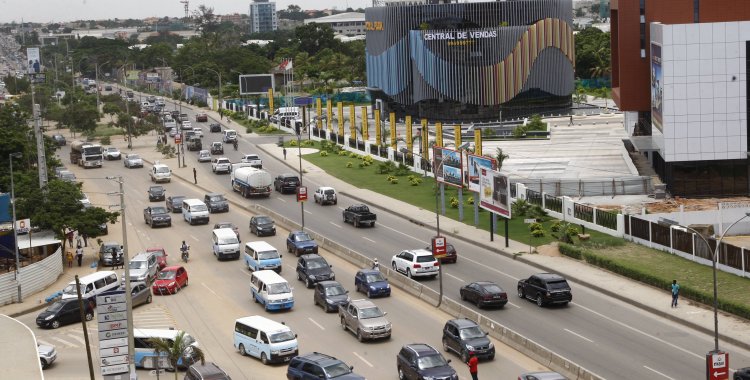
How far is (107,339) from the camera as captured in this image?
3506cm

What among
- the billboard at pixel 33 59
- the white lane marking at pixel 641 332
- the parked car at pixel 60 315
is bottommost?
the white lane marking at pixel 641 332

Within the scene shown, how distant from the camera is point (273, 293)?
51.7 m

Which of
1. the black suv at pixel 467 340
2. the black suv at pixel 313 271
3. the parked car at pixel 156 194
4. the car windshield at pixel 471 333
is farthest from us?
the parked car at pixel 156 194

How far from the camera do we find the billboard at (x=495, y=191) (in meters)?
63.1

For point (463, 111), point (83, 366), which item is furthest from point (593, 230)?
point (463, 111)

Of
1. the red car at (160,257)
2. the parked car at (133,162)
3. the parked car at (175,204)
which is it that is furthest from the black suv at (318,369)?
the parked car at (133,162)

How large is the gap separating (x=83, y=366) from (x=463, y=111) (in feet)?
345

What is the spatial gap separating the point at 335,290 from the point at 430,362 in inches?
547

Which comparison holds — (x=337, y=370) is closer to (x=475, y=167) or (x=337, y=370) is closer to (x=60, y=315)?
(x=60, y=315)

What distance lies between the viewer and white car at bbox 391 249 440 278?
2243 inches

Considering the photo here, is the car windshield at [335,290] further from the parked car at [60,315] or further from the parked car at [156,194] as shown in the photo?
the parked car at [156,194]

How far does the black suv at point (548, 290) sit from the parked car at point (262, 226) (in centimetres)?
2444

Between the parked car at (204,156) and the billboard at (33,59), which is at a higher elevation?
the billboard at (33,59)

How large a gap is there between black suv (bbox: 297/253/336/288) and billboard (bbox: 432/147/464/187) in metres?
14.4
